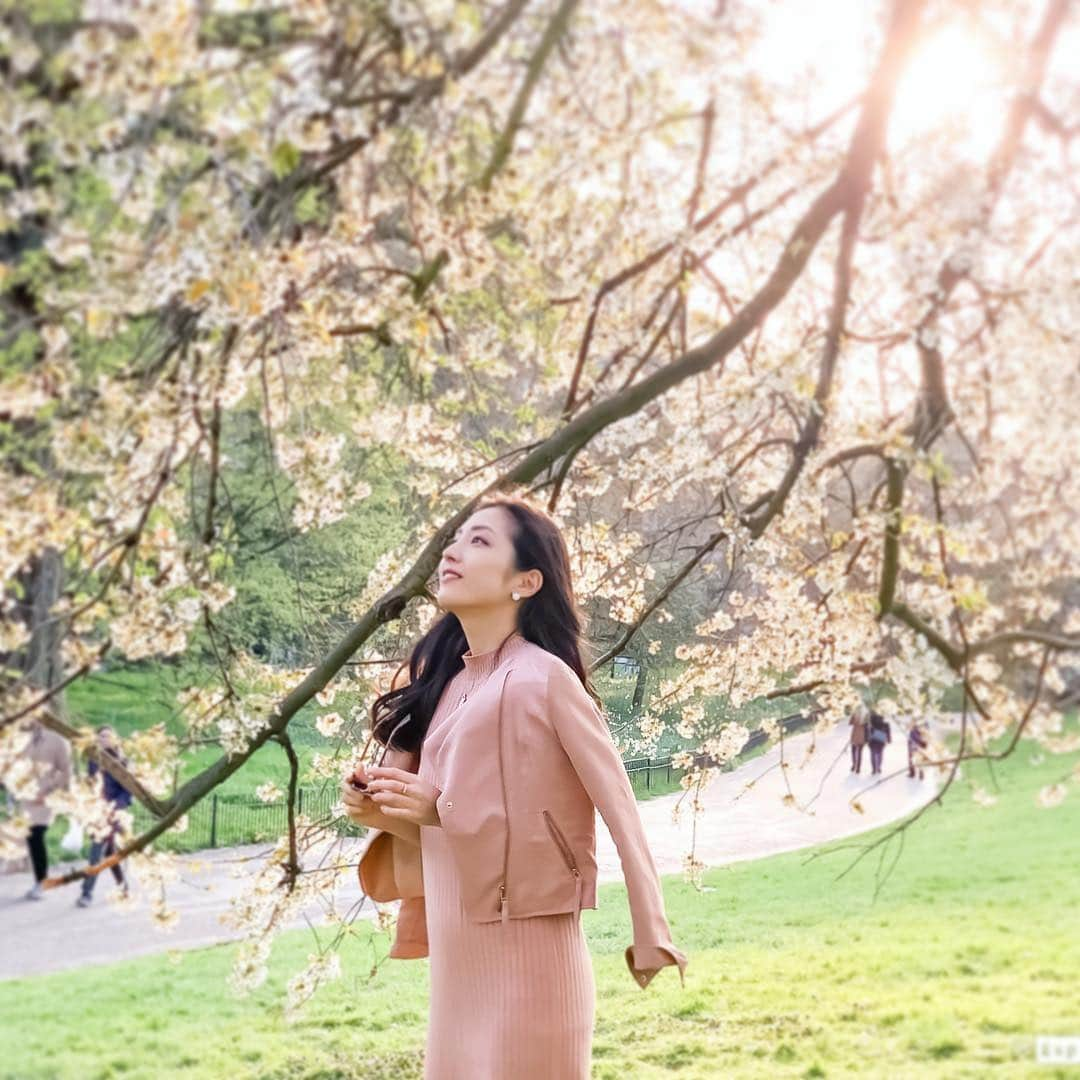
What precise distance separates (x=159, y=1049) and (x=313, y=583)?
1.24 metres

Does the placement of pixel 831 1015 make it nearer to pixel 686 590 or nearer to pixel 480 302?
pixel 686 590

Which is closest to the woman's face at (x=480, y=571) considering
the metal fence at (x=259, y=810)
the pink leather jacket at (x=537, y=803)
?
the pink leather jacket at (x=537, y=803)

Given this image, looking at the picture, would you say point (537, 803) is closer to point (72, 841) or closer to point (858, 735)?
point (858, 735)

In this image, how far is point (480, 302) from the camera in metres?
2.39

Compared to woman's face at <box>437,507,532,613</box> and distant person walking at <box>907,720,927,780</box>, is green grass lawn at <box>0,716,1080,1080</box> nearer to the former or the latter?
distant person walking at <box>907,720,927,780</box>

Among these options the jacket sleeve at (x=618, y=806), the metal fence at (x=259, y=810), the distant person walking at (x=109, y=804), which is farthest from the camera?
the metal fence at (x=259, y=810)

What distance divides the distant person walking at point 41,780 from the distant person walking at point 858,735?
1738 millimetres

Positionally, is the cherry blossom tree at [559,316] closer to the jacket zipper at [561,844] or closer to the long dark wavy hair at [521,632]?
the long dark wavy hair at [521,632]

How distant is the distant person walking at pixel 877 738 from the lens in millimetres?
3006

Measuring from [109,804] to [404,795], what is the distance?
0.73 m

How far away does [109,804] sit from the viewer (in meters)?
1.90

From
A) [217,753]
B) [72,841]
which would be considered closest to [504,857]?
[217,753]

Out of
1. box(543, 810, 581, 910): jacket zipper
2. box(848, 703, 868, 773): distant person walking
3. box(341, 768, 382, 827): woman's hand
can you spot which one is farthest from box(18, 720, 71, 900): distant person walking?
box(848, 703, 868, 773): distant person walking

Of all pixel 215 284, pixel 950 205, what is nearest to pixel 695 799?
pixel 950 205
